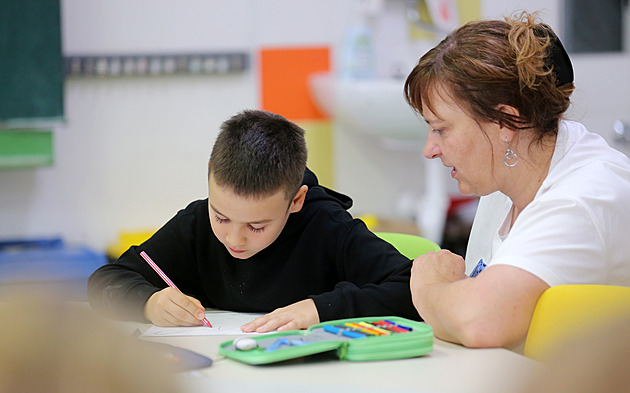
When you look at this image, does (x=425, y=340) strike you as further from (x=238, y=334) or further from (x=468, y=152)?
(x=468, y=152)

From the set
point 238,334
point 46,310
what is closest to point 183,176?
point 238,334

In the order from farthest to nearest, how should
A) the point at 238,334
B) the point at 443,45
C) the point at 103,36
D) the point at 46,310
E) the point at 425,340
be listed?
1. the point at 103,36
2. the point at 443,45
3. the point at 238,334
4. the point at 425,340
5. the point at 46,310

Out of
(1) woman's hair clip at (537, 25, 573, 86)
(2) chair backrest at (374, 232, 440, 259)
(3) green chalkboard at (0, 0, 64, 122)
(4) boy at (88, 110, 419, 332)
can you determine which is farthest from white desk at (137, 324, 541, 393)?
(3) green chalkboard at (0, 0, 64, 122)

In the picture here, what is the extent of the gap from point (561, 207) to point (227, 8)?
268 centimetres

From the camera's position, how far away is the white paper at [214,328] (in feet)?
3.52

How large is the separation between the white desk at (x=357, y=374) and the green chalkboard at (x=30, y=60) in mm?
2562

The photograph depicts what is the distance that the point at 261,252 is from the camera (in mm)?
1401

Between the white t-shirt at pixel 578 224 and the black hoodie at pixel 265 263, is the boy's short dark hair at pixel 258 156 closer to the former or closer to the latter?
the black hoodie at pixel 265 263

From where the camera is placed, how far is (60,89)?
10.6 ft

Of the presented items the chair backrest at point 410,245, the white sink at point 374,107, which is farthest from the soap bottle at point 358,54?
the chair backrest at point 410,245

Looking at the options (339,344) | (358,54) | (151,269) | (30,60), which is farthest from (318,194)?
(30,60)

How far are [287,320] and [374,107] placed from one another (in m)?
2.06

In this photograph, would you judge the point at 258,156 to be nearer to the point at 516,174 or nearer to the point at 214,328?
the point at 214,328

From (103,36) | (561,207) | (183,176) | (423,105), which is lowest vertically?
(183,176)
